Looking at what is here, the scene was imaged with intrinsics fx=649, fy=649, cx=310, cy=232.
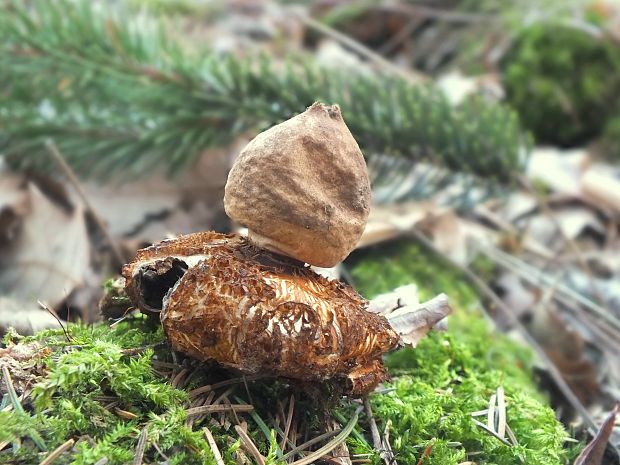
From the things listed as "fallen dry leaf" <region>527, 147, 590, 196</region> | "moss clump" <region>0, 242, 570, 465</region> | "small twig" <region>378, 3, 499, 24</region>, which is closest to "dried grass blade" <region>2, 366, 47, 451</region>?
"moss clump" <region>0, 242, 570, 465</region>

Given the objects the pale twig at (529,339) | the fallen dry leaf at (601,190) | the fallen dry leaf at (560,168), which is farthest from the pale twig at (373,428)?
the fallen dry leaf at (601,190)

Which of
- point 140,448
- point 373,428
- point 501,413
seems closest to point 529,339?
point 501,413

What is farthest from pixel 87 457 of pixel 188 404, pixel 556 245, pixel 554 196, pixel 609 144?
pixel 609 144

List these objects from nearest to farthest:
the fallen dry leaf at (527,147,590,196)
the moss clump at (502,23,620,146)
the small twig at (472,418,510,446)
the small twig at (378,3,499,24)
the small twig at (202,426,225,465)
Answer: the small twig at (202,426,225,465)
the small twig at (472,418,510,446)
the fallen dry leaf at (527,147,590,196)
the moss clump at (502,23,620,146)
the small twig at (378,3,499,24)

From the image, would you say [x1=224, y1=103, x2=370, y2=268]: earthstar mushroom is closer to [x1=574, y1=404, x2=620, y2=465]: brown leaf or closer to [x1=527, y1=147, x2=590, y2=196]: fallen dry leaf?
[x1=574, y1=404, x2=620, y2=465]: brown leaf

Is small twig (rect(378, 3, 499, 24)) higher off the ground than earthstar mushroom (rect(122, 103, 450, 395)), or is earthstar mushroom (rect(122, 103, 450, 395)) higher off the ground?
earthstar mushroom (rect(122, 103, 450, 395))

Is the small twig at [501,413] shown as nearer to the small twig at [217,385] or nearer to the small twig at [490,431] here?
the small twig at [490,431]

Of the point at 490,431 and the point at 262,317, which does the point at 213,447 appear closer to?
the point at 262,317
